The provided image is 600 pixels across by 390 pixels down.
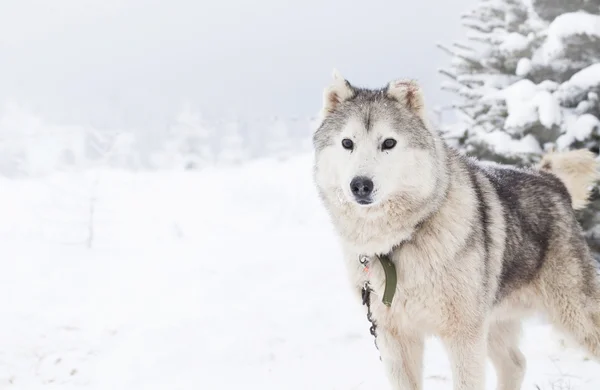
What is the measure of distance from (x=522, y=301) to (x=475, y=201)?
1.03 meters

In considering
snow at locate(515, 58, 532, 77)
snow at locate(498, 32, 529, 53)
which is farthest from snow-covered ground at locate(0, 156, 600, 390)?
snow at locate(498, 32, 529, 53)

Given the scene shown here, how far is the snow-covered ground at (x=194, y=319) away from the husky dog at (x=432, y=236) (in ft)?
4.13

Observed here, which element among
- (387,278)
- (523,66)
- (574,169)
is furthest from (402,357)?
(523,66)

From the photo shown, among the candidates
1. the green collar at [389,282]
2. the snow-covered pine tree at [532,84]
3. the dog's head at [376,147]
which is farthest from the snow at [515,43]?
the green collar at [389,282]

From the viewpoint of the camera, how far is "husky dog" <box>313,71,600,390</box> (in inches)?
136

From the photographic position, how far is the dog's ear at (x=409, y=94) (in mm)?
3654

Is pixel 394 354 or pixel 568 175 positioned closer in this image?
pixel 394 354

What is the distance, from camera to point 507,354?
4688 mm

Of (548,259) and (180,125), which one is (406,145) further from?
(180,125)

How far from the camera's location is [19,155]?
35312 millimetres

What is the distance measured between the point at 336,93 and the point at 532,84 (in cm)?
481

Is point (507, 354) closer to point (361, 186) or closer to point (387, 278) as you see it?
point (387, 278)

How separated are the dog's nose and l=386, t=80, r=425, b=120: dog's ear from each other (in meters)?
0.74

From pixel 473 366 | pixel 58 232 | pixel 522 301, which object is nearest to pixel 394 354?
pixel 473 366
